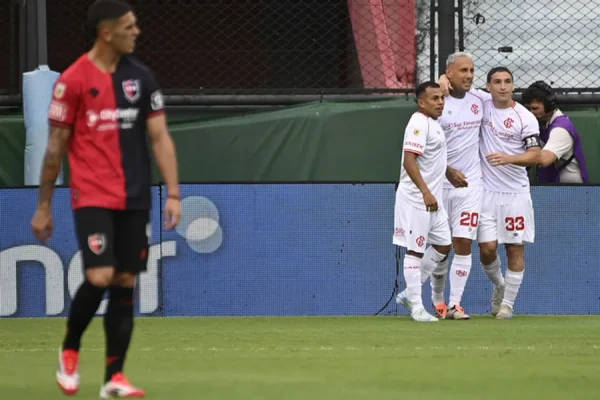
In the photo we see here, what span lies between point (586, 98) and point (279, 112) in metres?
3.10

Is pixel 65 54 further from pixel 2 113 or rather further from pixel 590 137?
pixel 590 137

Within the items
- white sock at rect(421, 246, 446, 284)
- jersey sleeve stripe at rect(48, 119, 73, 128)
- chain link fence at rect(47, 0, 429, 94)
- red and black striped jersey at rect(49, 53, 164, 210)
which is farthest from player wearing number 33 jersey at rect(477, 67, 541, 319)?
jersey sleeve stripe at rect(48, 119, 73, 128)

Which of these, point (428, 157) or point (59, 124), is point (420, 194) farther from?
point (59, 124)

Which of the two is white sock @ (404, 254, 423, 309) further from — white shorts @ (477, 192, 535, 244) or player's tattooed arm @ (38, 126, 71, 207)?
player's tattooed arm @ (38, 126, 71, 207)

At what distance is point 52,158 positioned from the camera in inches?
240

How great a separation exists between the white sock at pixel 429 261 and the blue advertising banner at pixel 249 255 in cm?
71

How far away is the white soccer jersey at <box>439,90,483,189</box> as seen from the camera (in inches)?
435

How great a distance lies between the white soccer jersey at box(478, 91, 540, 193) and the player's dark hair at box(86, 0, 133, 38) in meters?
5.56

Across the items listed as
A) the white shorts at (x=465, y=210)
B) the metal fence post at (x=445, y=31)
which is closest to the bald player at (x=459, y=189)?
the white shorts at (x=465, y=210)

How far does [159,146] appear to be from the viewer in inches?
242

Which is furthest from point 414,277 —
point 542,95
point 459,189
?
point 542,95

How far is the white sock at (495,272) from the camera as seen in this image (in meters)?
11.2

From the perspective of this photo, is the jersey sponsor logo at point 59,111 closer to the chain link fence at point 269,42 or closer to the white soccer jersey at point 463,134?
the white soccer jersey at point 463,134

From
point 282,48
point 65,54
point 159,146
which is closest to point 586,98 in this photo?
point 282,48
